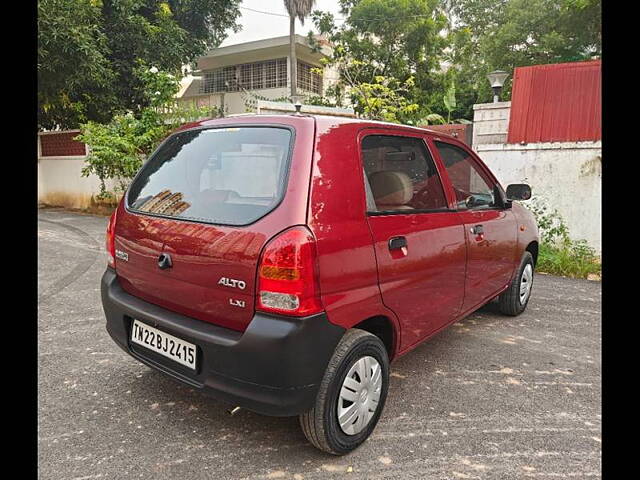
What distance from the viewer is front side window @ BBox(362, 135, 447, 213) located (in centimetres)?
246

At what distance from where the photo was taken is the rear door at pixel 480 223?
3.20 meters

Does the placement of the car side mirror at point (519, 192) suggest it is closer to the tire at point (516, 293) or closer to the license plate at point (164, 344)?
the tire at point (516, 293)

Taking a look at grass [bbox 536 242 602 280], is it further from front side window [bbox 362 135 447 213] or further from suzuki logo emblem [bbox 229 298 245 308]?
suzuki logo emblem [bbox 229 298 245 308]

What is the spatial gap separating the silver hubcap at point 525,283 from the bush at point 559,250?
6.60 feet

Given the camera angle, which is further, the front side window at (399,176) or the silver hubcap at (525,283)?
the silver hubcap at (525,283)

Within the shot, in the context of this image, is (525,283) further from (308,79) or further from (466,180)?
(308,79)

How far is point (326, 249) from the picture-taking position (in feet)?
6.64

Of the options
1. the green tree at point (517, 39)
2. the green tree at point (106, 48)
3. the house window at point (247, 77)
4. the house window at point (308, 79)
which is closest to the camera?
the green tree at point (106, 48)

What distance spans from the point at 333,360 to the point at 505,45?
64.5 ft

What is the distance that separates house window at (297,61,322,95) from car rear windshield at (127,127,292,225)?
17655mm

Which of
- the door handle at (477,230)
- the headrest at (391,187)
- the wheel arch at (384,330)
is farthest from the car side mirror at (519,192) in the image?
the wheel arch at (384,330)

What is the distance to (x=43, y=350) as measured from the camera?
3.50m

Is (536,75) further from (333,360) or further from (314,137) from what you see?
(333,360)

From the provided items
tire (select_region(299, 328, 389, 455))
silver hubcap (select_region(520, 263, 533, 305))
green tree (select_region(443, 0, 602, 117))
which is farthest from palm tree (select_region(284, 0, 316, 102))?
tire (select_region(299, 328, 389, 455))
